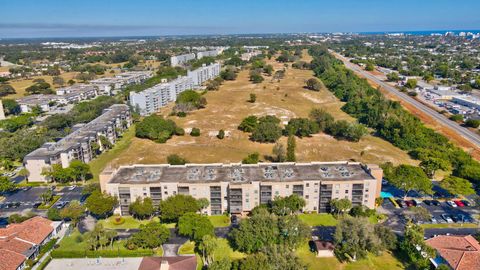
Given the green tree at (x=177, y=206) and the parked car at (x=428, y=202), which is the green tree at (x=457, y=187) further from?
the green tree at (x=177, y=206)

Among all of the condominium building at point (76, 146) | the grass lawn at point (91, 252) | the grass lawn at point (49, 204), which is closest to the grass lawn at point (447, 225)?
the grass lawn at point (91, 252)

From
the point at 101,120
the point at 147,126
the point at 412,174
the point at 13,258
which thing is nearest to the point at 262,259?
the point at 13,258

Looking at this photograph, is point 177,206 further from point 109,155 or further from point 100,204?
point 109,155

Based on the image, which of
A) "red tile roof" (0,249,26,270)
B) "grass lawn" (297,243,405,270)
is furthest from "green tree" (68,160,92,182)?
"grass lawn" (297,243,405,270)

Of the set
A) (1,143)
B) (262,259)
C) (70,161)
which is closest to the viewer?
(262,259)

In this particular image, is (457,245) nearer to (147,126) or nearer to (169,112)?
(147,126)

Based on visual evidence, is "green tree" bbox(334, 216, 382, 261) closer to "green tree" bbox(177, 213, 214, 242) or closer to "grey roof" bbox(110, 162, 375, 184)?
"grey roof" bbox(110, 162, 375, 184)

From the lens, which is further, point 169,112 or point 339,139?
point 169,112
